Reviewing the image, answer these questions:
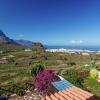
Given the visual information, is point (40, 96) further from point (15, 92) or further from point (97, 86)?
point (97, 86)

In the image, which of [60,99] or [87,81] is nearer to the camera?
[60,99]

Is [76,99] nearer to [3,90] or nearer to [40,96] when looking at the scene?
[40,96]

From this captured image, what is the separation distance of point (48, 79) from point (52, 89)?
3.27ft

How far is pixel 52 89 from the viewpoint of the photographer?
1510 cm

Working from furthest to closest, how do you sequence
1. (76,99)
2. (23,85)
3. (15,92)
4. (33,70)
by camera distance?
(33,70), (23,85), (15,92), (76,99)

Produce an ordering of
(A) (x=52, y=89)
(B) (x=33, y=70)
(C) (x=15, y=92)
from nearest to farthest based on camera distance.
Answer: (A) (x=52, y=89)
(C) (x=15, y=92)
(B) (x=33, y=70)

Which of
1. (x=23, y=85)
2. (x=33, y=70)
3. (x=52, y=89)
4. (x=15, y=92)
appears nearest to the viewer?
(x=52, y=89)

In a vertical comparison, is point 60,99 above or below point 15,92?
above

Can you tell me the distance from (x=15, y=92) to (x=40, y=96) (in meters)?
2.21

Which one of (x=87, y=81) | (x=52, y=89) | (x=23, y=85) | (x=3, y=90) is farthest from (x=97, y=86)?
(x=3, y=90)

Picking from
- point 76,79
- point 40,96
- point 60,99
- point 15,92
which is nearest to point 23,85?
point 15,92

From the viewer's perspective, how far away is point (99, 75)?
18.5 m

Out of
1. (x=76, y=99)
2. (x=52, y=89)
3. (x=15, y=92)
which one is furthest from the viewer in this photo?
(x=15, y=92)

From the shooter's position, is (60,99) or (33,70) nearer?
(60,99)
